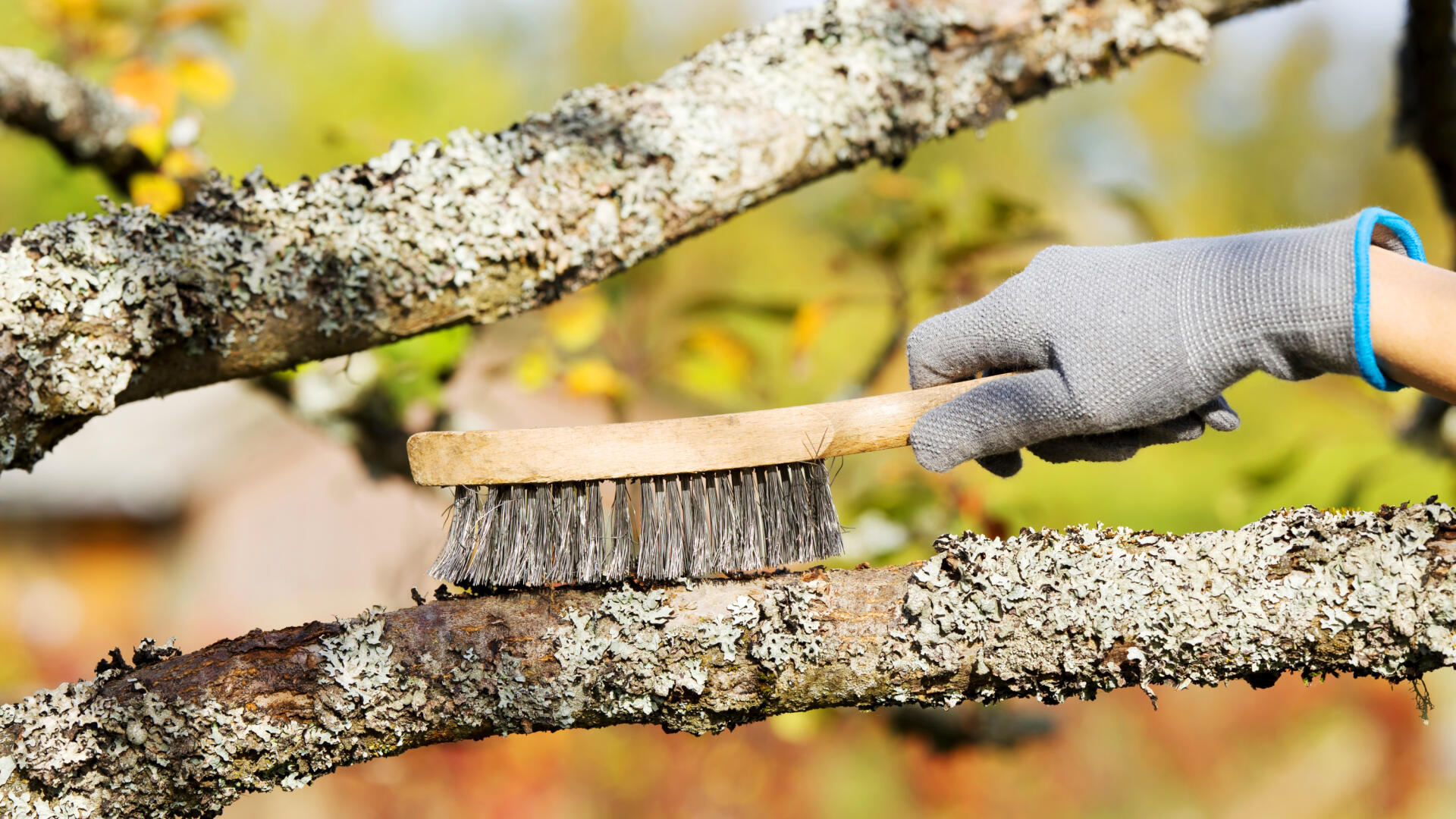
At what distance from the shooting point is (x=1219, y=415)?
1382mm

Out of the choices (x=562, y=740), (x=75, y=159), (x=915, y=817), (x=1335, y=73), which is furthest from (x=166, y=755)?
(x=1335, y=73)

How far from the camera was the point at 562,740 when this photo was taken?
852 cm

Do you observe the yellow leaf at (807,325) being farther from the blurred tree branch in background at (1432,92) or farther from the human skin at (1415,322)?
the human skin at (1415,322)

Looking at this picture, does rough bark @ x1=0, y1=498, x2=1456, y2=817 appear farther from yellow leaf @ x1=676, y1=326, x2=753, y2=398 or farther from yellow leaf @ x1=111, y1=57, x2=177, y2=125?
yellow leaf @ x1=111, y1=57, x2=177, y2=125

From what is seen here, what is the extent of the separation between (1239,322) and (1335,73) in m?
21.1

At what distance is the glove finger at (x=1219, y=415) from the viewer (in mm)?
1372

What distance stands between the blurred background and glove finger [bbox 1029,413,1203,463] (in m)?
0.61

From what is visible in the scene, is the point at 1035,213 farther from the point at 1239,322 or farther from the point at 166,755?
the point at 166,755

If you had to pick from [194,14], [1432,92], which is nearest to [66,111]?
[194,14]

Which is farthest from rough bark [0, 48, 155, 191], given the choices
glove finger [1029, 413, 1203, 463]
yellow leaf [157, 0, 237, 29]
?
glove finger [1029, 413, 1203, 463]

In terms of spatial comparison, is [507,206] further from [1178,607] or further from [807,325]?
[807,325]

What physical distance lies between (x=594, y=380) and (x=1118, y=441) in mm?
1767

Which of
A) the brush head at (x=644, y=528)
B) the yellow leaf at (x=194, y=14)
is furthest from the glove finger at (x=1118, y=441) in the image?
the yellow leaf at (x=194, y=14)

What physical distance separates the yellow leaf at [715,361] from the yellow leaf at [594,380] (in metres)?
0.24
